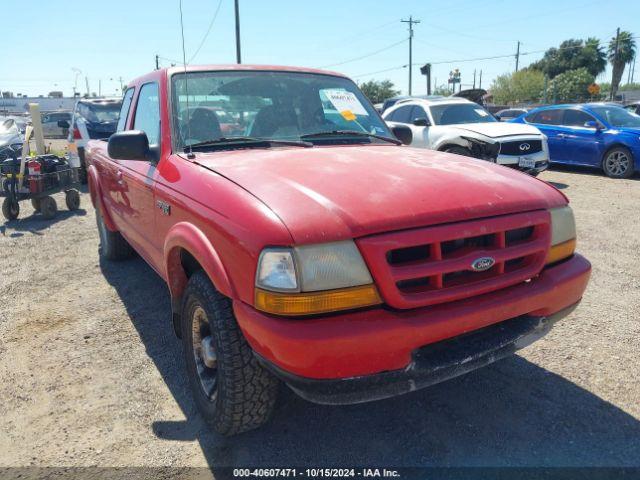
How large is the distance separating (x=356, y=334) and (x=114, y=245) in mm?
4044

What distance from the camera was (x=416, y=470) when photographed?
7.51 feet

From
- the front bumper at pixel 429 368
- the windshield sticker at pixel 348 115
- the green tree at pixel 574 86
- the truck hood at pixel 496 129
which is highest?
the green tree at pixel 574 86

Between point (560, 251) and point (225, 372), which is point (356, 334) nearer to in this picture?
point (225, 372)

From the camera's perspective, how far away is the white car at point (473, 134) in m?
8.91

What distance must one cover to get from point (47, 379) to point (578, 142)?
11103 millimetres

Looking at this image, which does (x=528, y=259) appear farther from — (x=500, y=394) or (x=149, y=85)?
(x=149, y=85)

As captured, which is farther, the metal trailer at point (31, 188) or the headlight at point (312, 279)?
the metal trailer at point (31, 188)

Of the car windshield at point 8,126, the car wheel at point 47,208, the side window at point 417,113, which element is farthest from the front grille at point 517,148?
the car windshield at point 8,126

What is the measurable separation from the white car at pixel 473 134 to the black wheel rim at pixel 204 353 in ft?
23.0

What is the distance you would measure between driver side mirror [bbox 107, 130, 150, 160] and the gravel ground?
1.37 m

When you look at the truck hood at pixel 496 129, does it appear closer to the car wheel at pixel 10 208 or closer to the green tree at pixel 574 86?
the car wheel at pixel 10 208

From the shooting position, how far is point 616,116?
35.6 ft

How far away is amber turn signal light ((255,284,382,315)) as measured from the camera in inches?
75.0

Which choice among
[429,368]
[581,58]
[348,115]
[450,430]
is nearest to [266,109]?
[348,115]
